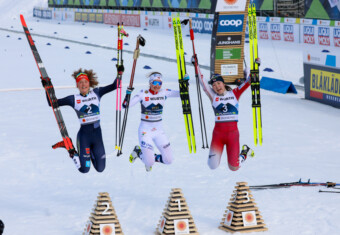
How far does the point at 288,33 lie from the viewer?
40.3 m

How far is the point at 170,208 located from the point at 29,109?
13270mm

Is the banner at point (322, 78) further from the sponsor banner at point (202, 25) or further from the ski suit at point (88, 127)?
the sponsor banner at point (202, 25)

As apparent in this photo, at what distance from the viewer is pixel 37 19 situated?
82562 millimetres

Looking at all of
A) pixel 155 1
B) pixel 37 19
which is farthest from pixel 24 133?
pixel 37 19

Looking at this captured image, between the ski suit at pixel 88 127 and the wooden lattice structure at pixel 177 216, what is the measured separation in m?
1.95

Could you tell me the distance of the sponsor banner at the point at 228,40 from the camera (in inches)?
877

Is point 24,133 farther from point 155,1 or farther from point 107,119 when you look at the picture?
point 155,1

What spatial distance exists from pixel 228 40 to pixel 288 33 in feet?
59.8

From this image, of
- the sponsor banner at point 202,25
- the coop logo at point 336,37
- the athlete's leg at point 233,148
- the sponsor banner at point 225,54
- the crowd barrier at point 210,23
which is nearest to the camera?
the athlete's leg at point 233,148

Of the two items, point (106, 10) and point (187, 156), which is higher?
point (106, 10)

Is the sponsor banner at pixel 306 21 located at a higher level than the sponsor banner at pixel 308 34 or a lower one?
higher

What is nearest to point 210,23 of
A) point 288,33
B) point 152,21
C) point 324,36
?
point 288,33

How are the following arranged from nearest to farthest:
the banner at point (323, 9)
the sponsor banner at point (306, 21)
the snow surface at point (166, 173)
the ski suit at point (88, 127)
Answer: the ski suit at point (88, 127)
the snow surface at point (166, 173)
the banner at point (323, 9)
the sponsor banner at point (306, 21)

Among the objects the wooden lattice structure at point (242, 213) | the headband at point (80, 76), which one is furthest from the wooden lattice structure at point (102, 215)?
the headband at point (80, 76)
